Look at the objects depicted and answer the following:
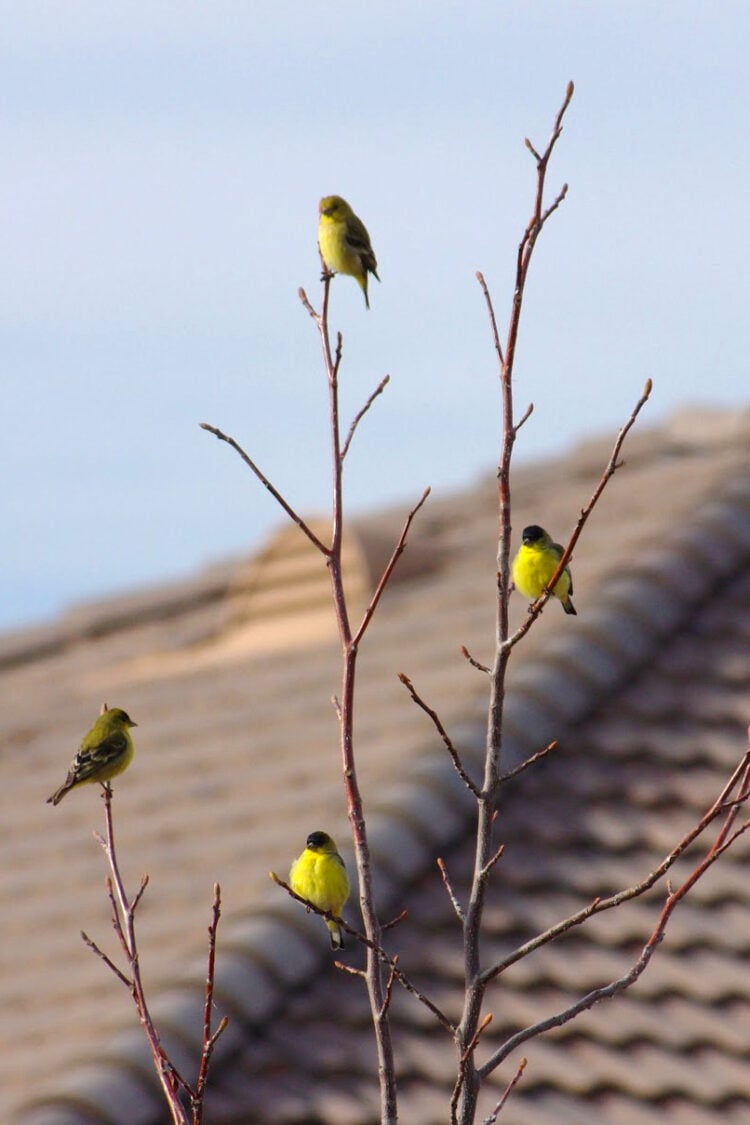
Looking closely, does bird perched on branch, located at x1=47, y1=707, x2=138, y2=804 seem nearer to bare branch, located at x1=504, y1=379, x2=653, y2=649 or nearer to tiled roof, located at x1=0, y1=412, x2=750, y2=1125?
bare branch, located at x1=504, y1=379, x2=653, y2=649

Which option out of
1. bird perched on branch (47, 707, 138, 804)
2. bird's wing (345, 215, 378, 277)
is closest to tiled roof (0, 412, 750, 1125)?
bird perched on branch (47, 707, 138, 804)

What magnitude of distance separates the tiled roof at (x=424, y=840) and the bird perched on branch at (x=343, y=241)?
2.65 metres

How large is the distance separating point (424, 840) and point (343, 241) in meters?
3.21

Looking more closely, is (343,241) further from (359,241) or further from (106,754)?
(106,754)

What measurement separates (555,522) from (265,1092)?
4.66 metres

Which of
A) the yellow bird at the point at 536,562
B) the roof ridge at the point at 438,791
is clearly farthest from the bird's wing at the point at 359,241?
the roof ridge at the point at 438,791

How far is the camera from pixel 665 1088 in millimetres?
6402

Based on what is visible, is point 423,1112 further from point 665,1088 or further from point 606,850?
point 606,850

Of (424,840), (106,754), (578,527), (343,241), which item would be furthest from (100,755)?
(424,840)

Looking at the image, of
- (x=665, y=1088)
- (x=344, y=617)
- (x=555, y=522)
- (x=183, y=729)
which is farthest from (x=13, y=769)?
(x=344, y=617)

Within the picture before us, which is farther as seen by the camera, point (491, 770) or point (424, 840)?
point (424, 840)

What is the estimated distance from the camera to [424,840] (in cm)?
722

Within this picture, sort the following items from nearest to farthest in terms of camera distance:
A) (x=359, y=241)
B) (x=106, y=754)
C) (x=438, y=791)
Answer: (x=106, y=754)
(x=359, y=241)
(x=438, y=791)

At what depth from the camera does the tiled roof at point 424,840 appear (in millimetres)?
6387
